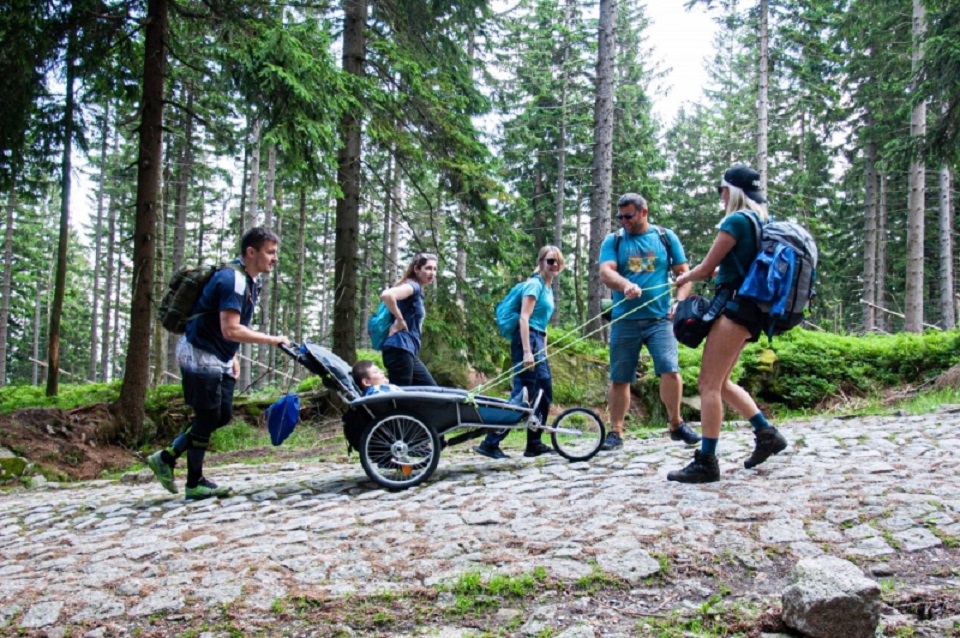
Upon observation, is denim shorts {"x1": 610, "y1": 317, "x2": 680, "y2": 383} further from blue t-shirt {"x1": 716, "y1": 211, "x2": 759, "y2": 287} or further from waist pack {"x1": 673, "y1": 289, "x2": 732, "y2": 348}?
blue t-shirt {"x1": 716, "y1": 211, "x2": 759, "y2": 287}

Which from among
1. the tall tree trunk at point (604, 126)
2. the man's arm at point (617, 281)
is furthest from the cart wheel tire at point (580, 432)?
the tall tree trunk at point (604, 126)

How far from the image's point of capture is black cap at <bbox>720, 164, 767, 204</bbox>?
15.6 feet

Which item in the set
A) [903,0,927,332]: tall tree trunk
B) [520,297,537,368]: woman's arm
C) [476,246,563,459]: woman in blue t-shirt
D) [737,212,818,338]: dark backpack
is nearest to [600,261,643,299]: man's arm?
[476,246,563,459]: woman in blue t-shirt

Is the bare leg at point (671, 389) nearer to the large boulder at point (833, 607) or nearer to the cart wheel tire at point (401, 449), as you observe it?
the cart wheel tire at point (401, 449)

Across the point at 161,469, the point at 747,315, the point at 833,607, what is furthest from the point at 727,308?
the point at 161,469

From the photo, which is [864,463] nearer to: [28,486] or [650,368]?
[650,368]

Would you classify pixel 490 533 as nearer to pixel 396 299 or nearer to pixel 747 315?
pixel 747 315

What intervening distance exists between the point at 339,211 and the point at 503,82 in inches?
719

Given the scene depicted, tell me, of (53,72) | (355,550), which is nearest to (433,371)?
(53,72)

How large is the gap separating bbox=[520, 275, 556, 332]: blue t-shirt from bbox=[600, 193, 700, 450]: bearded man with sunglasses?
2.19ft

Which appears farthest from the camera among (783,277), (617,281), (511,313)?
(511,313)

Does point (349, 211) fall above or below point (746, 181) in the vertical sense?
above

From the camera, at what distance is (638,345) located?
630cm

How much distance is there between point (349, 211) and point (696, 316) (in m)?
7.31
